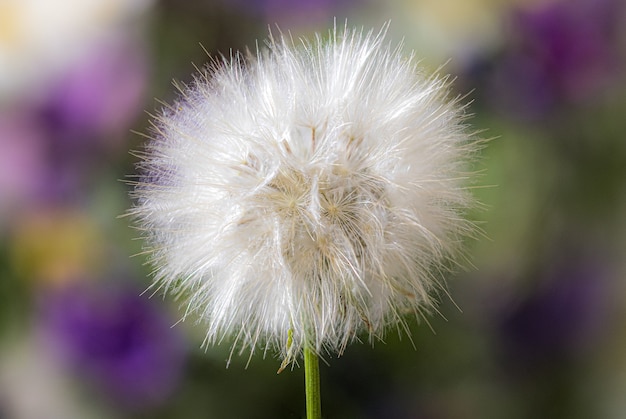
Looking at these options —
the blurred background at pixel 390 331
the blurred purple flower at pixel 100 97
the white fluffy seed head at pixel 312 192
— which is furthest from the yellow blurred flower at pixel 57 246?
the white fluffy seed head at pixel 312 192

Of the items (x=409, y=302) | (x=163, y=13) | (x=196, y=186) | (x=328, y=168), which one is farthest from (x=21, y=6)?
(x=409, y=302)

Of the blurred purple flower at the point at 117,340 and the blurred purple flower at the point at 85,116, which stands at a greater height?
the blurred purple flower at the point at 85,116

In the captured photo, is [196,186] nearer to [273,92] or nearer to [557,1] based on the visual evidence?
[273,92]

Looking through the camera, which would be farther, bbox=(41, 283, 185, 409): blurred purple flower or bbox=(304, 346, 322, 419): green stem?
bbox=(41, 283, 185, 409): blurred purple flower

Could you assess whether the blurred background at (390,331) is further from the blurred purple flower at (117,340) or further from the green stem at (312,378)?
the green stem at (312,378)

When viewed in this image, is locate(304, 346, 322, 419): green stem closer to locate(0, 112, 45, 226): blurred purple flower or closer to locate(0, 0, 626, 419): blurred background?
locate(0, 0, 626, 419): blurred background

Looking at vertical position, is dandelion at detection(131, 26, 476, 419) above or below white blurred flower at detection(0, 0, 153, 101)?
below

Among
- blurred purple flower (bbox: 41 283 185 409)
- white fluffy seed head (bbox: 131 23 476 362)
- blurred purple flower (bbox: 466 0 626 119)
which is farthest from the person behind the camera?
blurred purple flower (bbox: 41 283 185 409)

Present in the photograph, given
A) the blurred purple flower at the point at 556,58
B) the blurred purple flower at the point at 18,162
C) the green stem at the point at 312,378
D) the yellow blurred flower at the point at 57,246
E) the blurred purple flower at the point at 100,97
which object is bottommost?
the green stem at the point at 312,378

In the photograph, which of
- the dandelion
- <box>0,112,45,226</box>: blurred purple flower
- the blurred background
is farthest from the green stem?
<box>0,112,45,226</box>: blurred purple flower
